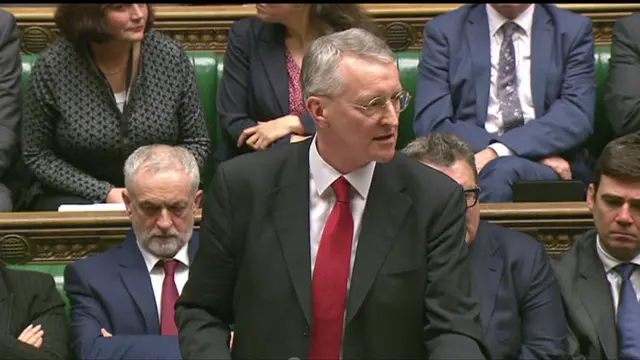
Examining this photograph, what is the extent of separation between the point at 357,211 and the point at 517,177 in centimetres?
84

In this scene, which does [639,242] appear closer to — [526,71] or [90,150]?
[526,71]

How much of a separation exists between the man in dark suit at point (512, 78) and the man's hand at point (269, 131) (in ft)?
0.70

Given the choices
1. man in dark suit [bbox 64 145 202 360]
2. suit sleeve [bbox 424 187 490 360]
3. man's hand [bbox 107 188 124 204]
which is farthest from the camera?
man's hand [bbox 107 188 124 204]

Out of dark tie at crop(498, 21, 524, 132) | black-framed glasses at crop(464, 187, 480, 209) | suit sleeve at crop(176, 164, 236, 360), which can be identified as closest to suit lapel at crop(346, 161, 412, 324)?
suit sleeve at crop(176, 164, 236, 360)

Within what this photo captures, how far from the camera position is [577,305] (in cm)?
160

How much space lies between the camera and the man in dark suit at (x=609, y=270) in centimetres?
158

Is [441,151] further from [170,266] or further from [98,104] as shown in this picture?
[98,104]

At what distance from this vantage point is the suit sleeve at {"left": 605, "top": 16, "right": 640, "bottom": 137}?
202 centimetres

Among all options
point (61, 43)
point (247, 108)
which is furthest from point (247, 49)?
point (61, 43)

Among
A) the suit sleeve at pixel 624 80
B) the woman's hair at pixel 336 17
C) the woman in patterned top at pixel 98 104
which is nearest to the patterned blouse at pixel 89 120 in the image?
the woman in patterned top at pixel 98 104

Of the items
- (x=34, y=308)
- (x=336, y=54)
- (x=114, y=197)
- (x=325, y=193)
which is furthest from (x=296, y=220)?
(x=114, y=197)

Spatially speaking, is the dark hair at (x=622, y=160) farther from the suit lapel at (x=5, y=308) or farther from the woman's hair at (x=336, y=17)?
the suit lapel at (x=5, y=308)

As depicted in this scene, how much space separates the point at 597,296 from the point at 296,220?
2.09 ft

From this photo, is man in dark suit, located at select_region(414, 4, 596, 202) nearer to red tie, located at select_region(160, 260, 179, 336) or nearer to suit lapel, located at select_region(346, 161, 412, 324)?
red tie, located at select_region(160, 260, 179, 336)
